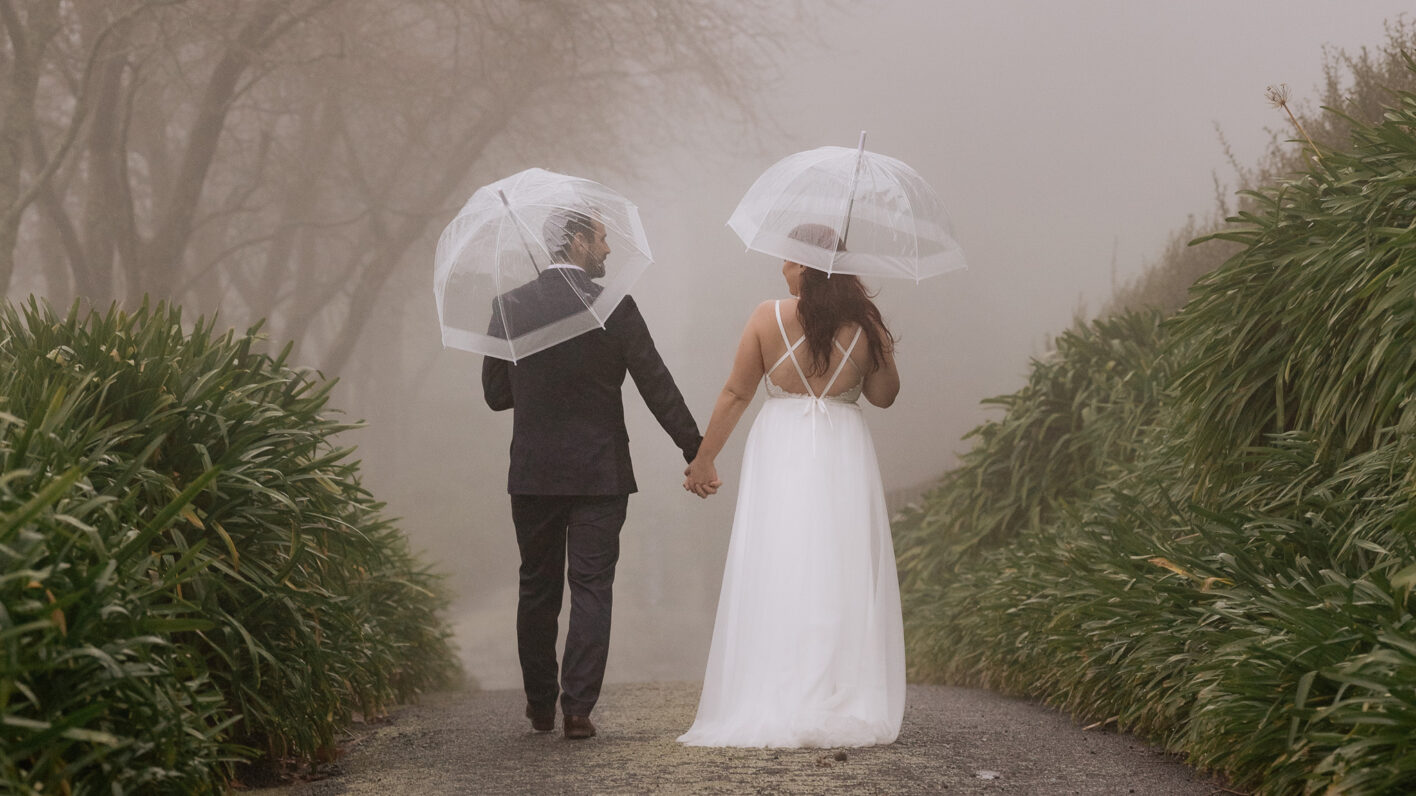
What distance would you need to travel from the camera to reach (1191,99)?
30.0 feet

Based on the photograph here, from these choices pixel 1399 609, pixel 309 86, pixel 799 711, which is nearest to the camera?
pixel 1399 609

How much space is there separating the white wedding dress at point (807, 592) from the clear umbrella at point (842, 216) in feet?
0.80

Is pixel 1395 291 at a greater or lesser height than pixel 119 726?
greater

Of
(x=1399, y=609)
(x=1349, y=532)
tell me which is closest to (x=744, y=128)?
(x=1349, y=532)

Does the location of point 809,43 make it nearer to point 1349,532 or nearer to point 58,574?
point 1349,532

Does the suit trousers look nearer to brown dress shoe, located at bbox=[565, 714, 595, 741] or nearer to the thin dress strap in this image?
brown dress shoe, located at bbox=[565, 714, 595, 741]

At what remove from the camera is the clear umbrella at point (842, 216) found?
400cm

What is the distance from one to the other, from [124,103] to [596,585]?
7.16 m

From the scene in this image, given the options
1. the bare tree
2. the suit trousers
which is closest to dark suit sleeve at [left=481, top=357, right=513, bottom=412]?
the suit trousers

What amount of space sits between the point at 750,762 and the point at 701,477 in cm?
105

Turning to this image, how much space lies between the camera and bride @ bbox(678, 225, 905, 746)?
13.0 ft

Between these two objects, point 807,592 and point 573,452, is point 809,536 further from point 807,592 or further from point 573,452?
point 573,452

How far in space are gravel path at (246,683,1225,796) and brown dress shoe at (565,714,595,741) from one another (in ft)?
0.16

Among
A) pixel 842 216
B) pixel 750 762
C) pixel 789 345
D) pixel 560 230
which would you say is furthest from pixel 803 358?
pixel 750 762
